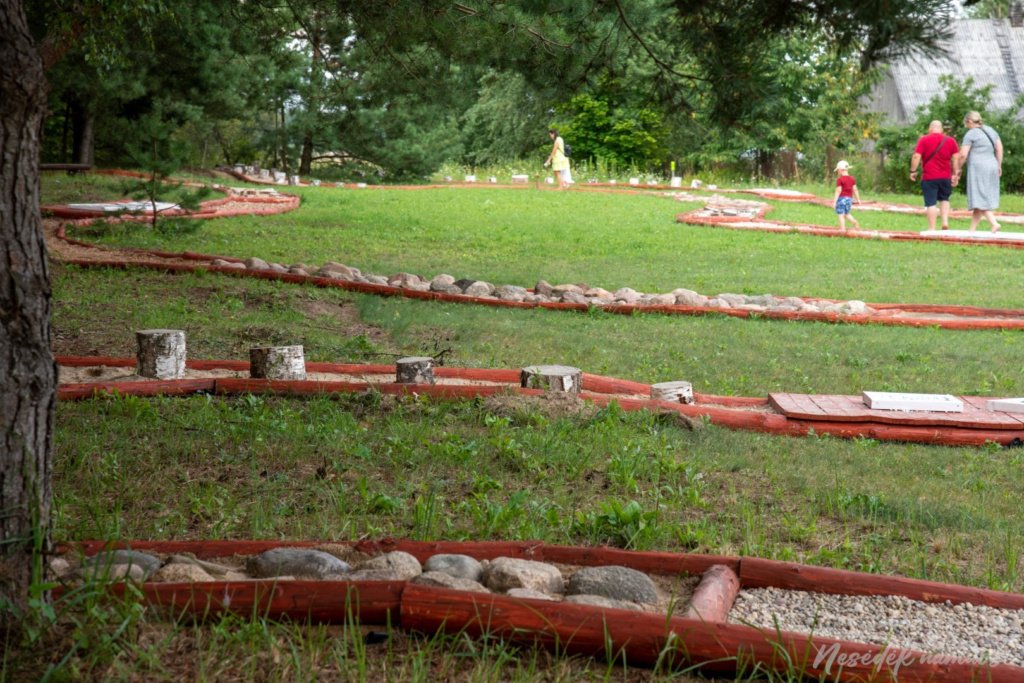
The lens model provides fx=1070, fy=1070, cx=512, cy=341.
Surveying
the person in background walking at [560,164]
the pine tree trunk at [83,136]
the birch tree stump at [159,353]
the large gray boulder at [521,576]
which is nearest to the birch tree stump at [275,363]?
the birch tree stump at [159,353]

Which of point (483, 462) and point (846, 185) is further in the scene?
point (846, 185)

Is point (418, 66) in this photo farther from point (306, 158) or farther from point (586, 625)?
point (306, 158)

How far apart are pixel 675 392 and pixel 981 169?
11.7 meters

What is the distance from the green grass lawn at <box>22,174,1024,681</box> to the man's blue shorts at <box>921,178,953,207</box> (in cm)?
561

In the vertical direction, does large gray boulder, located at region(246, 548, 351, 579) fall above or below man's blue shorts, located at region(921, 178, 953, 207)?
below

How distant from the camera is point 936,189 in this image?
16047 millimetres

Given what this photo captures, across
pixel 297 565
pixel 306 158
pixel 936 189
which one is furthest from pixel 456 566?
pixel 306 158

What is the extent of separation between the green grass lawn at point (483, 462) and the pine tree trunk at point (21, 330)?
264 mm

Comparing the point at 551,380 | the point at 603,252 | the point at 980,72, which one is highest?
the point at 980,72

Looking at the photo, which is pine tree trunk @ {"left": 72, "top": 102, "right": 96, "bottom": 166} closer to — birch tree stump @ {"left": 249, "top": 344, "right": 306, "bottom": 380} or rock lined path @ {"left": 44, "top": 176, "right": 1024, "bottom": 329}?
rock lined path @ {"left": 44, "top": 176, "right": 1024, "bottom": 329}

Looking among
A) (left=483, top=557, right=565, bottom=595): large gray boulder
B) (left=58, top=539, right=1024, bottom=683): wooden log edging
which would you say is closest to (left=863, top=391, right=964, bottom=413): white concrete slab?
(left=58, top=539, right=1024, bottom=683): wooden log edging

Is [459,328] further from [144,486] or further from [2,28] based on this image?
[2,28]

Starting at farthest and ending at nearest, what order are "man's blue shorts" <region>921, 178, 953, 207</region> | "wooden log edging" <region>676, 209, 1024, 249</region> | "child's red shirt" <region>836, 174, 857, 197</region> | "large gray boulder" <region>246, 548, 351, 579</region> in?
1. "child's red shirt" <region>836, 174, 857, 197</region>
2. "man's blue shorts" <region>921, 178, 953, 207</region>
3. "wooden log edging" <region>676, 209, 1024, 249</region>
4. "large gray boulder" <region>246, 548, 351, 579</region>

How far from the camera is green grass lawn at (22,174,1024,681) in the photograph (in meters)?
2.65
